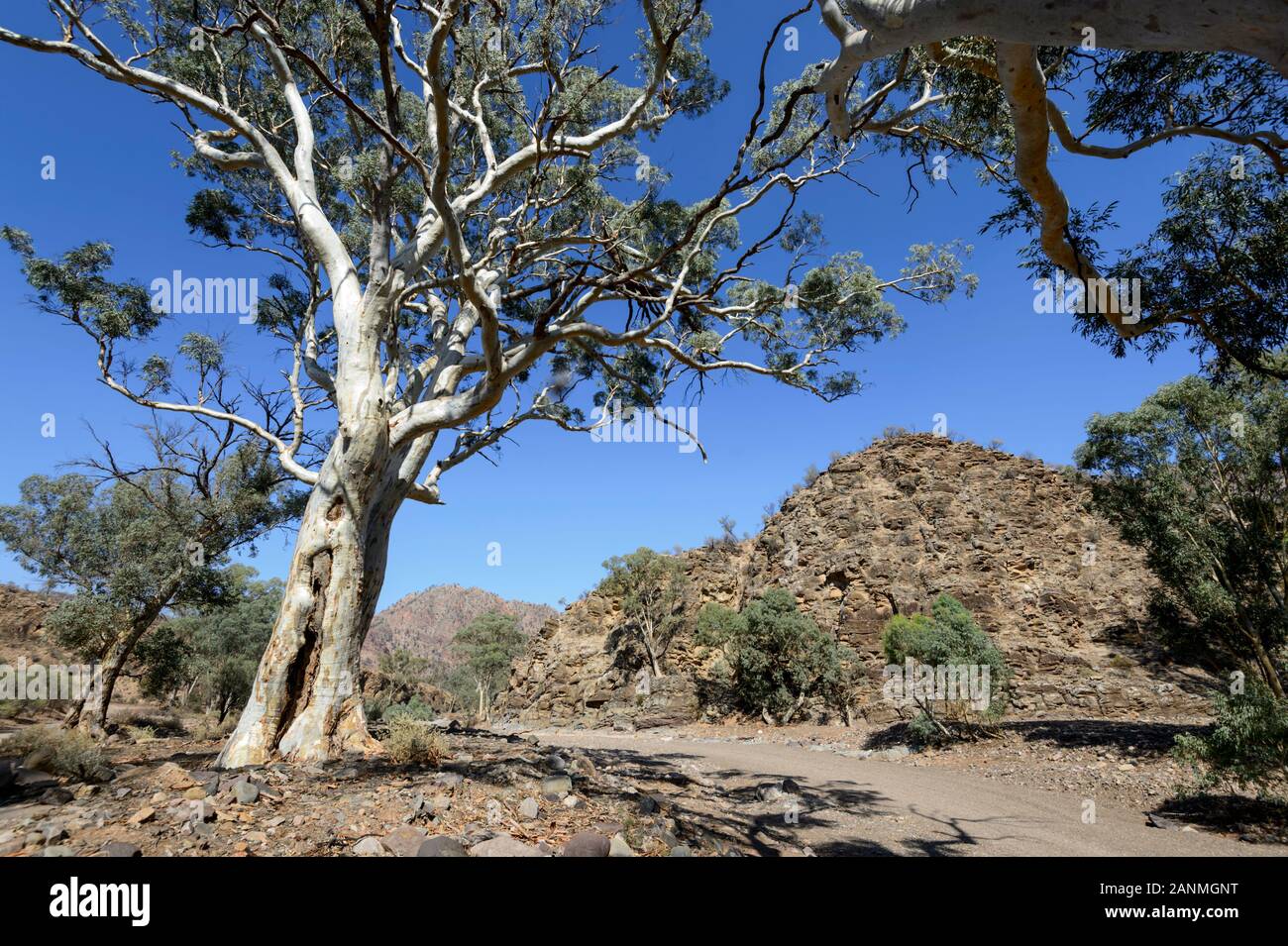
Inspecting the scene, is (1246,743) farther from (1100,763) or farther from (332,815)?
(332,815)

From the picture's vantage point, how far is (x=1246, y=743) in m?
5.19

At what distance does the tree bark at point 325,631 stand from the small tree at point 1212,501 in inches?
486

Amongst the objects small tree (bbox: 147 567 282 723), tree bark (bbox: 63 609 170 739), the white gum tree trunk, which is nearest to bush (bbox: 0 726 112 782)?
the white gum tree trunk

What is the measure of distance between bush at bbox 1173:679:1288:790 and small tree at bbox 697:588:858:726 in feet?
30.7

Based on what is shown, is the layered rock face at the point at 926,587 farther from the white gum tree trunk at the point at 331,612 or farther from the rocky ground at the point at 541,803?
the white gum tree trunk at the point at 331,612

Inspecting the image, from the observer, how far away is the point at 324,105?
29.4 feet

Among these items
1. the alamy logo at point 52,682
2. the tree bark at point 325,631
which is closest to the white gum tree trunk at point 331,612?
the tree bark at point 325,631

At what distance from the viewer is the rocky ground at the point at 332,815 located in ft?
9.18

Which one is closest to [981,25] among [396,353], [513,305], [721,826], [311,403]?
[721,826]

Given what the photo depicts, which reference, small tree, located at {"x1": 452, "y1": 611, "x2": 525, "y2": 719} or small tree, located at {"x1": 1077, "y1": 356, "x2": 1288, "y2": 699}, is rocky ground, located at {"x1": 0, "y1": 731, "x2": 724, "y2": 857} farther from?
small tree, located at {"x1": 452, "y1": 611, "x2": 525, "y2": 719}

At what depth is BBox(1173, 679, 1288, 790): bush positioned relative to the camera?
5.11 m

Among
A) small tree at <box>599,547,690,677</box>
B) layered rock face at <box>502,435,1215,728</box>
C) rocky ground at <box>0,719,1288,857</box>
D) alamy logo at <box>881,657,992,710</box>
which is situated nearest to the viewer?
rocky ground at <box>0,719,1288,857</box>

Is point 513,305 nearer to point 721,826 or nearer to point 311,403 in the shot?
Result: point 311,403

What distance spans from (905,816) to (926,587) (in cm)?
1373
